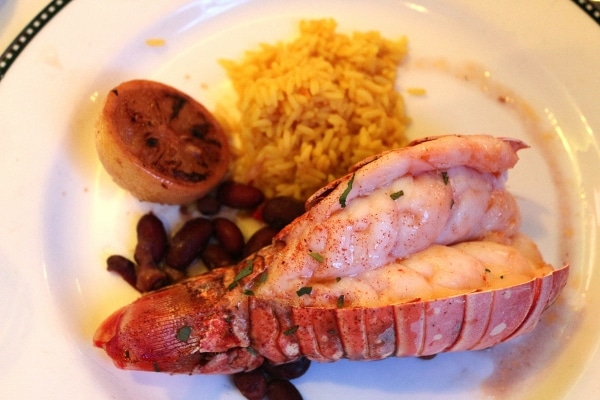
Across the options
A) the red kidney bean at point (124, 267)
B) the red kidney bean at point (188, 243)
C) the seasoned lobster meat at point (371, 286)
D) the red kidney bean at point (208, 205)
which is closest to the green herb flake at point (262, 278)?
the seasoned lobster meat at point (371, 286)

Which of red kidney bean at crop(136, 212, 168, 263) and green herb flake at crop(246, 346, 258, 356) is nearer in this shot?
green herb flake at crop(246, 346, 258, 356)

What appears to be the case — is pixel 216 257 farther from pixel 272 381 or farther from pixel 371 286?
pixel 371 286

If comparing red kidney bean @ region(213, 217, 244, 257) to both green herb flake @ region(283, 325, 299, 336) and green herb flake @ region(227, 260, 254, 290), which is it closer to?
green herb flake @ region(227, 260, 254, 290)

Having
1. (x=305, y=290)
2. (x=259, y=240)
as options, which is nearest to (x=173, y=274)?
(x=259, y=240)

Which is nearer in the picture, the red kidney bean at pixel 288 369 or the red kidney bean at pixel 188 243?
the red kidney bean at pixel 288 369

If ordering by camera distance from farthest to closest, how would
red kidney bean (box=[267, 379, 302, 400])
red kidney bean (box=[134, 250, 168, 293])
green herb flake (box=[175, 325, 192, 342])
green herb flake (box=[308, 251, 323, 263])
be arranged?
red kidney bean (box=[134, 250, 168, 293])
red kidney bean (box=[267, 379, 302, 400])
green herb flake (box=[175, 325, 192, 342])
green herb flake (box=[308, 251, 323, 263])

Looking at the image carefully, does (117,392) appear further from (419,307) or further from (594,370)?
(594,370)

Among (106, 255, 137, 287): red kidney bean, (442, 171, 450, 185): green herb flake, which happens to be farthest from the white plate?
(442, 171, 450, 185): green herb flake

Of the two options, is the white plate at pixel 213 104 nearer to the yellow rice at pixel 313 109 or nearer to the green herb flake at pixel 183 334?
the yellow rice at pixel 313 109
